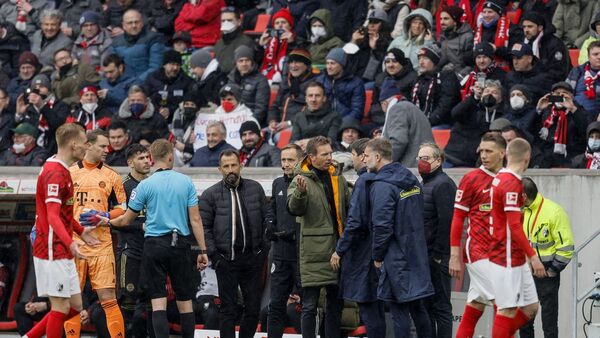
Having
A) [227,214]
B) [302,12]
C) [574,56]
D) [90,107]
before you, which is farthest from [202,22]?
[227,214]

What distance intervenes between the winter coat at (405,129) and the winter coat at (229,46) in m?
5.77

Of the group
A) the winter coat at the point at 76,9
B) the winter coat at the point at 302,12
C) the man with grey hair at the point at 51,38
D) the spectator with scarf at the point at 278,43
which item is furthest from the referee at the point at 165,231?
the winter coat at the point at 76,9

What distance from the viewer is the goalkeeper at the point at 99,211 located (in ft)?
46.6

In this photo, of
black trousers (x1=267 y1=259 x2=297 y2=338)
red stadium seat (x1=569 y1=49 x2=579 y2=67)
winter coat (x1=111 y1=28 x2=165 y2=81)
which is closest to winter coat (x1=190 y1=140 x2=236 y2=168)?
black trousers (x1=267 y1=259 x2=297 y2=338)

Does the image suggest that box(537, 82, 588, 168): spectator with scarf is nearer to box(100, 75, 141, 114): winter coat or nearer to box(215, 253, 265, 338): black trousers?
box(215, 253, 265, 338): black trousers

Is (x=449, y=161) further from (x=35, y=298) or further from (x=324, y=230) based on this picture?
(x=35, y=298)

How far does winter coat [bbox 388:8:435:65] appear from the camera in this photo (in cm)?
1859

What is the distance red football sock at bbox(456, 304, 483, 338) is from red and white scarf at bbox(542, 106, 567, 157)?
4.11 meters

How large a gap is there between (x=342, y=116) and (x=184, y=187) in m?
4.83

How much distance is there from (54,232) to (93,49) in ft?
33.7

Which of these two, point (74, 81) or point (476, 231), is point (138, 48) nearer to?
point (74, 81)

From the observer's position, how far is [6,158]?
66.0 ft

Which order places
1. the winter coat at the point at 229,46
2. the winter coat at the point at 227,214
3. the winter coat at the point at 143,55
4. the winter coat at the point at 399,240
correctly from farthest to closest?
the winter coat at the point at 143,55
the winter coat at the point at 229,46
the winter coat at the point at 227,214
the winter coat at the point at 399,240

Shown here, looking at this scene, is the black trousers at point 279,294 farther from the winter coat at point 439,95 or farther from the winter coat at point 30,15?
the winter coat at point 30,15
